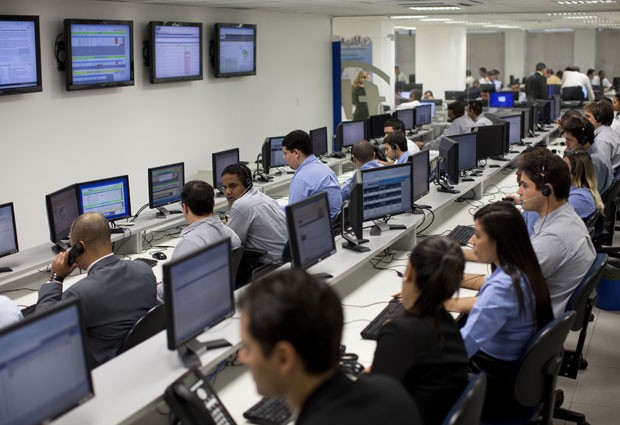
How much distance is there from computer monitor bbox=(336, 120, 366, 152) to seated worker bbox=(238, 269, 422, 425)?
7.98 metres

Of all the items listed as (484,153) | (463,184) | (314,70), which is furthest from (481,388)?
(314,70)

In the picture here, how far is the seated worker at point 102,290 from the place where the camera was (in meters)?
3.12

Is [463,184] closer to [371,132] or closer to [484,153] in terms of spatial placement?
[484,153]

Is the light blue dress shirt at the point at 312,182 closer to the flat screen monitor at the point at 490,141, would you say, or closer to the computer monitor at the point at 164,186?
the computer monitor at the point at 164,186

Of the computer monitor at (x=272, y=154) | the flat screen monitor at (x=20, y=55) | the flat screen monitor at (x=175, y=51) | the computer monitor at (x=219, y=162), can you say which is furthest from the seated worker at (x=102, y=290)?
the flat screen monitor at (x=175, y=51)

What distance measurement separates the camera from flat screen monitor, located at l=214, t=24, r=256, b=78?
8.74m

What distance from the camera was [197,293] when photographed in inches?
111

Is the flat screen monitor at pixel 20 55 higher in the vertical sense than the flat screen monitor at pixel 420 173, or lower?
higher

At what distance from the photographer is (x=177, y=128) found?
8.26 m

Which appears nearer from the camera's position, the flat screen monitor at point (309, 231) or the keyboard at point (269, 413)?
the keyboard at point (269, 413)

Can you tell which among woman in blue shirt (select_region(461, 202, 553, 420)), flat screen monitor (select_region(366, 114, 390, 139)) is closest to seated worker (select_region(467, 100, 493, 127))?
flat screen monitor (select_region(366, 114, 390, 139))

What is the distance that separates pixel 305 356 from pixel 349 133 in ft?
27.1

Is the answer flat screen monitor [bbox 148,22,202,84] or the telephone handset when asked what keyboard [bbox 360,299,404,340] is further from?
flat screen monitor [bbox 148,22,202,84]

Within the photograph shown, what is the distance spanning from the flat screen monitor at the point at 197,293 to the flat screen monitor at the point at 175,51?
16.8 ft
